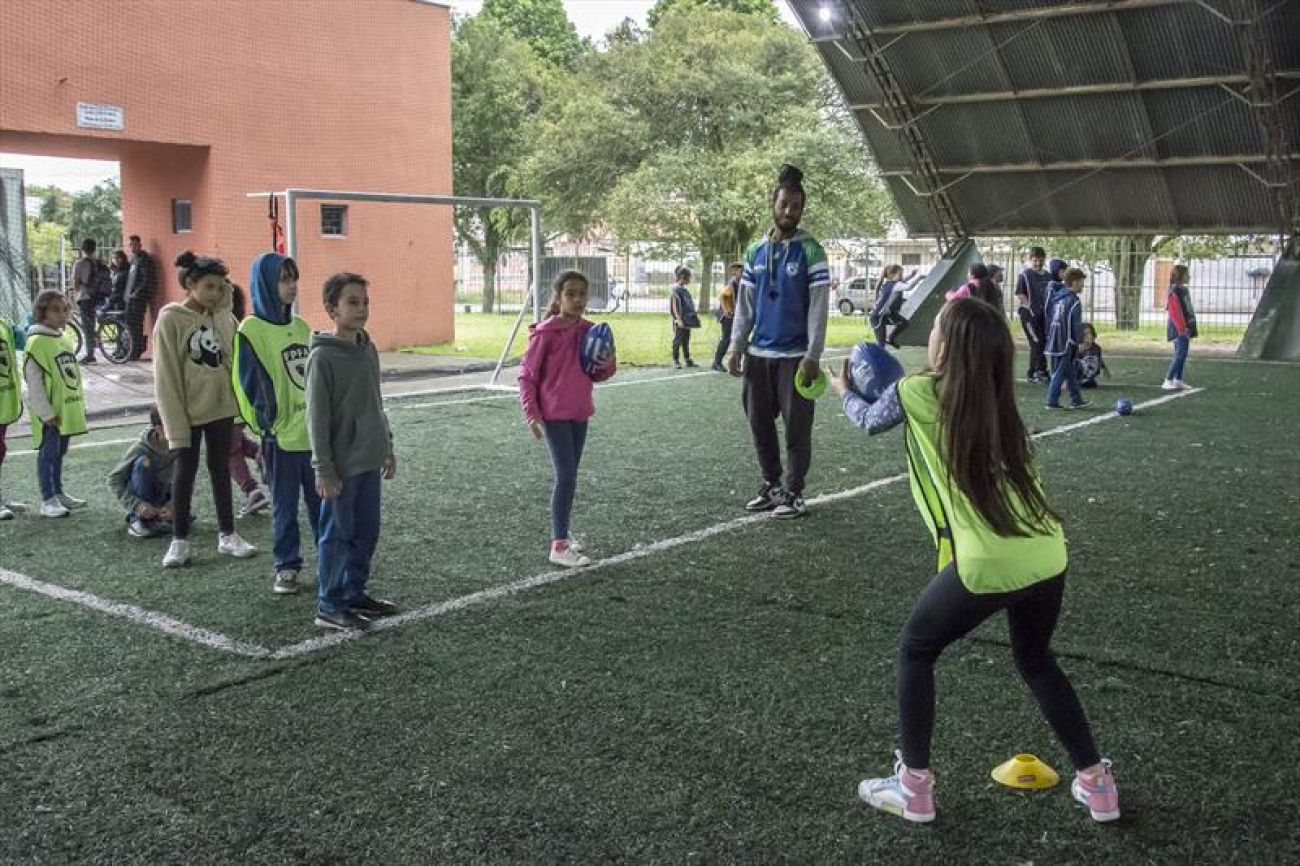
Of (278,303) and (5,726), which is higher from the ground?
(278,303)

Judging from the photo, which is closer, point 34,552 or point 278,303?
point 278,303

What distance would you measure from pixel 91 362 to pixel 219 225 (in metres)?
3.04

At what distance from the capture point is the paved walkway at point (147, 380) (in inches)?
588

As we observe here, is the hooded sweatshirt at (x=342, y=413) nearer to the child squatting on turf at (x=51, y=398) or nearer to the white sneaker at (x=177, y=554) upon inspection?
the white sneaker at (x=177, y=554)

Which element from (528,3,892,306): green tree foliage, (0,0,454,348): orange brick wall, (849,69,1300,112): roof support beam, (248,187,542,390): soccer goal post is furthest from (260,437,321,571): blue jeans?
(528,3,892,306): green tree foliage

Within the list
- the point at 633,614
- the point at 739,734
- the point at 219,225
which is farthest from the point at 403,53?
the point at 739,734

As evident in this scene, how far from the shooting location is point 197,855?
348cm

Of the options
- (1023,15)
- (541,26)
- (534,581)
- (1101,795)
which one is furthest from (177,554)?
(541,26)

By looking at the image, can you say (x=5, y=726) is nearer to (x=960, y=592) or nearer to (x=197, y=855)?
(x=197, y=855)

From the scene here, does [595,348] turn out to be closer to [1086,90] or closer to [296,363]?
[296,363]

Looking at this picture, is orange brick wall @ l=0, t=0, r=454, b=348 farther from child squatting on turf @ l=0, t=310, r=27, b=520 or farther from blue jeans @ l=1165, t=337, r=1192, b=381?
blue jeans @ l=1165, t=337, r=1192, b=381

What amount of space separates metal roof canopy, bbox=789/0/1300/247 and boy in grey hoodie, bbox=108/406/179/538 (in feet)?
47.5

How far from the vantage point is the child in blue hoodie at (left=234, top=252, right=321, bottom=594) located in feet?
20.6

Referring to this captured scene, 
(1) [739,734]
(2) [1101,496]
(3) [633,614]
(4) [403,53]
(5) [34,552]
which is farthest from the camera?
(4) [403,53]
